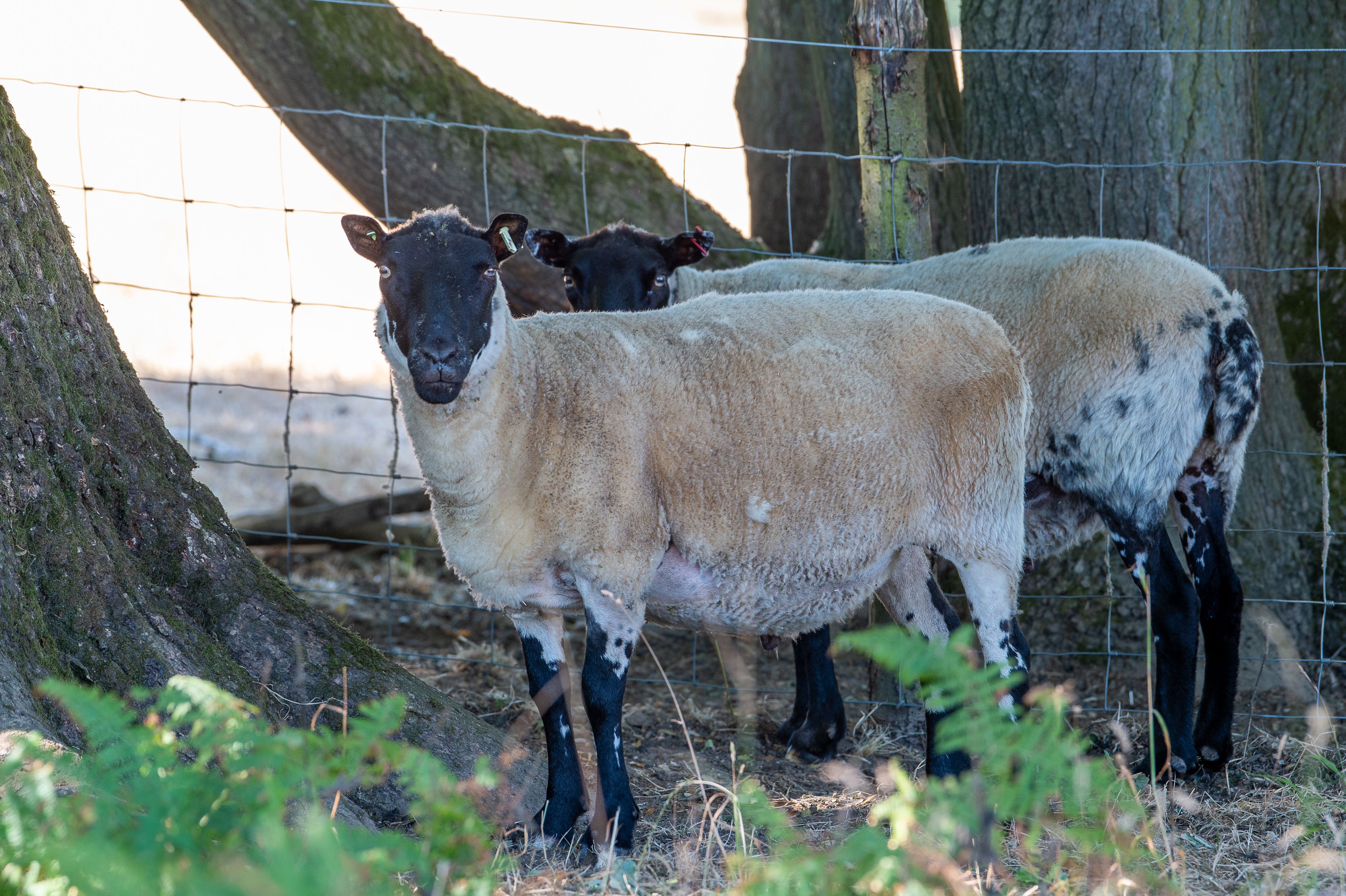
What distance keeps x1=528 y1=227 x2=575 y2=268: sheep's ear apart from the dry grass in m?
1.65

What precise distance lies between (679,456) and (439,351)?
0.82 m

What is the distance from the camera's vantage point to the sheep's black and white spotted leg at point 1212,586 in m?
4.59

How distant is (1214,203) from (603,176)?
295 centimetres

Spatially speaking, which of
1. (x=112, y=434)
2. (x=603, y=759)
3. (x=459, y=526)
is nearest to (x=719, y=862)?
(x=603, y=759)

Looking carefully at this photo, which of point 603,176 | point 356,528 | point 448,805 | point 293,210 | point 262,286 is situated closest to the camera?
point 448,805

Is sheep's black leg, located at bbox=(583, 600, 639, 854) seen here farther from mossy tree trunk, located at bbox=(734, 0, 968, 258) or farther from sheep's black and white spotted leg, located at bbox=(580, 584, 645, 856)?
mossy tree trunk, located at bbox=(734, 0, 968, 258)

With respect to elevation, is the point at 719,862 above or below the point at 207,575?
below

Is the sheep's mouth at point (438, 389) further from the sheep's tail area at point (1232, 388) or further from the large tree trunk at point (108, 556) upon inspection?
the sheep's tail area at point (1232, 388)

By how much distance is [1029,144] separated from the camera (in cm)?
554

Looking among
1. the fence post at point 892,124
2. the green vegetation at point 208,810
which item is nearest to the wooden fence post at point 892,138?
the fence post at point 892,124

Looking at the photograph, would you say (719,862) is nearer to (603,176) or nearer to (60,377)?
(60,377)

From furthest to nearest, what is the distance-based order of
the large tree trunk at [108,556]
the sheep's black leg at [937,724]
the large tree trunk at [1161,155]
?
the large tree trunk at [1161,155] < the sheep's black leg at [937,724] < the large tree trunk at [108,556]

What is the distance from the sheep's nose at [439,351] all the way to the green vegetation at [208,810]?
1321 mm

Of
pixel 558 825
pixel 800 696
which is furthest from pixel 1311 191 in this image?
pixel 558 825
